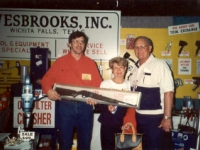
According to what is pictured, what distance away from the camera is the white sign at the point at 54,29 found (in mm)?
4254

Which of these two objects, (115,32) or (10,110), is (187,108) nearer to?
(115,32)

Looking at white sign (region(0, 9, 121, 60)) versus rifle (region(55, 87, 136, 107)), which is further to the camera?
white sign (region(0, 9, 121, 60))

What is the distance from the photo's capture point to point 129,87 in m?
2.77

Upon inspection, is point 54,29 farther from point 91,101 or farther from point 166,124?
point 166,124

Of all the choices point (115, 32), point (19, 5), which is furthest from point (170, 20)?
point (19, 5)

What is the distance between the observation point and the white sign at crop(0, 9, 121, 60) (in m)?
4.25

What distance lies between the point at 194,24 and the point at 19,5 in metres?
3.27

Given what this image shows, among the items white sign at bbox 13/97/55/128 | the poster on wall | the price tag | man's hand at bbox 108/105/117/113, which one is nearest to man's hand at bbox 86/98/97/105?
man's hand at bbox 108/105/117/113

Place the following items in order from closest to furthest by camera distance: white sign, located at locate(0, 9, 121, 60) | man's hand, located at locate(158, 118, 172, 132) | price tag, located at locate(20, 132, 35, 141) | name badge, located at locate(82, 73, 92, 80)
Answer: price tag, located at locate(20, 132, 35, 141)
man's hand, located at locate(158, 118, 172, 132)
name badge, located at locate(82, 73, 92, 80)
white sign, located at locate(0, 9, 121, 60)

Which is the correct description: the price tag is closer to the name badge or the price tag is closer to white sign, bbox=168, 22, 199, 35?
the name badge

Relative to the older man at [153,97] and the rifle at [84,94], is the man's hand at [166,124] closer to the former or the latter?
the older man at [153,97]

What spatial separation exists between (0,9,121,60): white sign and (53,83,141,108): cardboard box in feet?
5.38

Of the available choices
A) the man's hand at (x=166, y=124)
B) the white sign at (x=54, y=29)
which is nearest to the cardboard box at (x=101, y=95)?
the man's hand at (x=166, y=124)

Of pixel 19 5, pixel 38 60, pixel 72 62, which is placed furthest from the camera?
pixel 19 5
